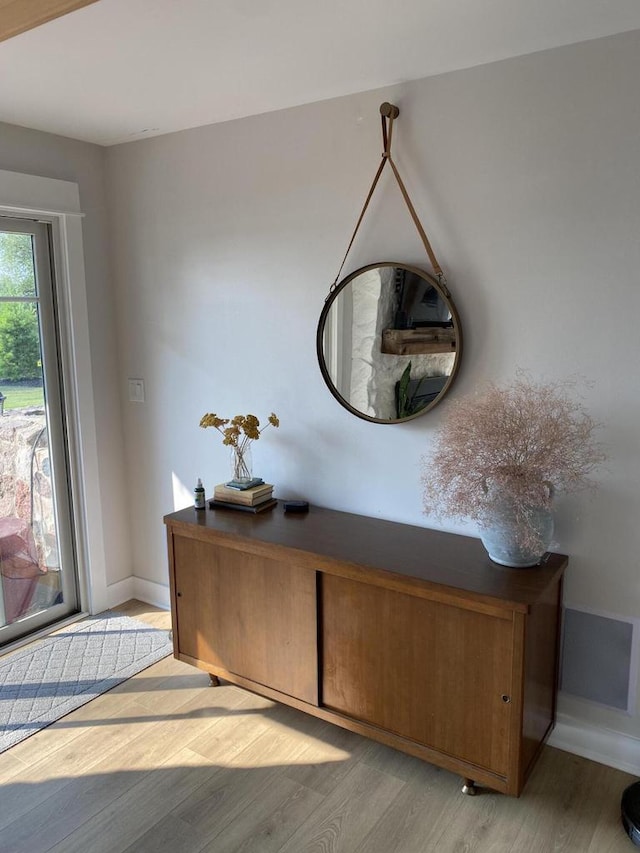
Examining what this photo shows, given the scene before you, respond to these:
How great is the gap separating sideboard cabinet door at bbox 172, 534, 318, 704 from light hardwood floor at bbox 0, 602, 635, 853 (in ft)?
0.65

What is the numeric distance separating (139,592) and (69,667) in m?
0.66

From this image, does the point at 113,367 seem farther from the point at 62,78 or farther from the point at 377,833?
the point at 377,833

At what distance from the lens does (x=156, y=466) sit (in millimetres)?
3250

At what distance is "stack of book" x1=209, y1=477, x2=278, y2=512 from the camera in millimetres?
2592

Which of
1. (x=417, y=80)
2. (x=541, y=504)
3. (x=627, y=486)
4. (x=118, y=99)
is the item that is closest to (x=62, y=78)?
(x=118, y=99)

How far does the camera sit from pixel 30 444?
3033mm

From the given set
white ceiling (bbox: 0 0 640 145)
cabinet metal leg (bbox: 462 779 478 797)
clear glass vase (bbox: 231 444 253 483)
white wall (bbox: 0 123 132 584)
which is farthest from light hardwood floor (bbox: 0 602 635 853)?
white ceiling (bbox: 0 0 640 145)

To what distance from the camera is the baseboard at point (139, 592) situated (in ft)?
11.0

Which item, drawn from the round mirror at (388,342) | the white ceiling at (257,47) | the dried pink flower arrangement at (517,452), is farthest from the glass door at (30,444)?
the dried pink flower arrangement at (517,452)

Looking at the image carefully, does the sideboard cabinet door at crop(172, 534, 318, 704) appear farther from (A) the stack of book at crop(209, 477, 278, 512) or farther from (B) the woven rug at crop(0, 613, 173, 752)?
(B) the woven rug at crop(0, 613, 173, 752)

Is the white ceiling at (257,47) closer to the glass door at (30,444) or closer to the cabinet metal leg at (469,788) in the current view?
the glass door at (30,444)

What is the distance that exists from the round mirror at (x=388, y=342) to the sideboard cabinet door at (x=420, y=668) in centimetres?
67

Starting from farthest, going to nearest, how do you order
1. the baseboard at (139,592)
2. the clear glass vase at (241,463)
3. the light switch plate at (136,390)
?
the baseboard at (139,592)
the light switch plate at (136,390)
the clear glass vase at (241,463)

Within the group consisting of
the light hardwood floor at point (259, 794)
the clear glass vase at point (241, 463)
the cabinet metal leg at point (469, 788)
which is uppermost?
the clear glass vase at point (241, 463)
